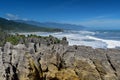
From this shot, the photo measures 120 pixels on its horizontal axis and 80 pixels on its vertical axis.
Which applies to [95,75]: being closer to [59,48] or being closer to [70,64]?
[70,64]

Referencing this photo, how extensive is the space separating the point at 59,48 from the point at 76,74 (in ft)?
7.59

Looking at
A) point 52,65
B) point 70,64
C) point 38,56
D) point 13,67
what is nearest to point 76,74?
point 70,64

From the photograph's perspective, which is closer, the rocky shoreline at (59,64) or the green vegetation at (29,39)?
the rocky shoreline at (59,64)

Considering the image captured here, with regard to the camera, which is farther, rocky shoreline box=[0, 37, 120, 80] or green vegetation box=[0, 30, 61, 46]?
green vegetation box=[0, 30, 61, 46]

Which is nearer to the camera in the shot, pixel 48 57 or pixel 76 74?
pixel 76 74

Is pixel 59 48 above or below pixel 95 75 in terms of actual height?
above

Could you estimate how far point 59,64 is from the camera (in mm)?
14391

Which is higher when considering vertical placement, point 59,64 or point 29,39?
point 29,39

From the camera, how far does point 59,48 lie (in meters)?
15.3

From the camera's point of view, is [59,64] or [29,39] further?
[29,39]

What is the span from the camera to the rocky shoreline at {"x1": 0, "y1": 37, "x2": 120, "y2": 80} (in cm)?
1337

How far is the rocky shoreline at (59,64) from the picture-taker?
13.4 m

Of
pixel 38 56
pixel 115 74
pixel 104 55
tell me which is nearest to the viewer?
pixel 115 74

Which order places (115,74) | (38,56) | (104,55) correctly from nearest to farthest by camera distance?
(115,74)
(104,55)
(38,56)
